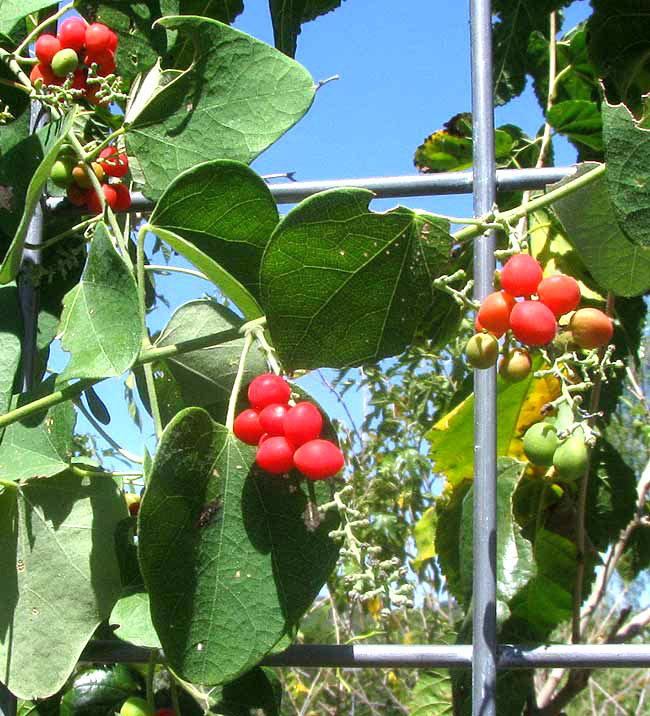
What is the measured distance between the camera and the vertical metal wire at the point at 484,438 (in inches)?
25.1

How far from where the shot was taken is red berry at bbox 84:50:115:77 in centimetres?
89

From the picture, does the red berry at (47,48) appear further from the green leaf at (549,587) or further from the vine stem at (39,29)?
the green leaf at (549,587)

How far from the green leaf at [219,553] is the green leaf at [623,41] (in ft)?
1.80

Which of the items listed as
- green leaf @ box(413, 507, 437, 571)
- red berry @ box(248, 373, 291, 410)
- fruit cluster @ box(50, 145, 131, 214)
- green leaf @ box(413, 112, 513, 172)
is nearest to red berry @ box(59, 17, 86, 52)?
fruit cluster @ box(50, 145, 131, 214)

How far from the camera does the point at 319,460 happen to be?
0.59 m

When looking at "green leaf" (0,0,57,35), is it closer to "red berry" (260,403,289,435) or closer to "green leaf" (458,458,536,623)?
"red berry" (260,403,289,435)

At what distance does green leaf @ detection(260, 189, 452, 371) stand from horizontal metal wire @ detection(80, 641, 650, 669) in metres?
0.22

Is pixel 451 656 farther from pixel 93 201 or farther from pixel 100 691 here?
pixel 93 201

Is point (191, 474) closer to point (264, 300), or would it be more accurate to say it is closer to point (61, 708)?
point (264, 300)

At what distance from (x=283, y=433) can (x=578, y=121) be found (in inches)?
28.9

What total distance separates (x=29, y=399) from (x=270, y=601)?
304 mm

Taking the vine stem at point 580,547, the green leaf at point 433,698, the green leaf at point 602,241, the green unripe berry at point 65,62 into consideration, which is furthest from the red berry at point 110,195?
the green leaf at point 433,698

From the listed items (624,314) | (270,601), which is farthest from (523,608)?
(270,601)

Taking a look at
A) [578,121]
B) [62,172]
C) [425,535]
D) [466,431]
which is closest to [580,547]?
[466,431]
